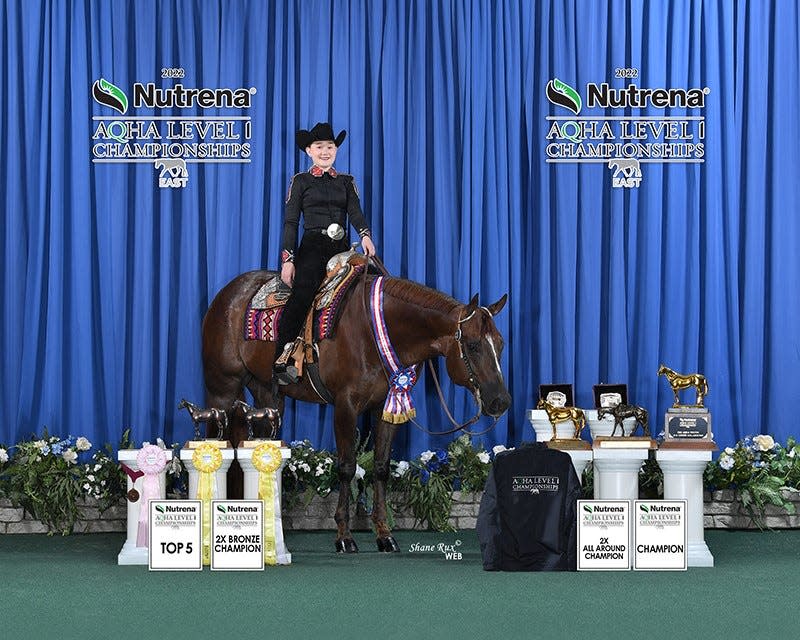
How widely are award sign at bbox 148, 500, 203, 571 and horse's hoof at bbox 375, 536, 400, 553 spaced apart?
117 centimetres

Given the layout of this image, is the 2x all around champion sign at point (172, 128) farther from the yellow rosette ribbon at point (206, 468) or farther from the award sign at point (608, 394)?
the award sign at point (608, 394)

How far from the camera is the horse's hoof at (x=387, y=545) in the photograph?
6.88m

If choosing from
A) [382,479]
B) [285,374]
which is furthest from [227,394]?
[382,479]

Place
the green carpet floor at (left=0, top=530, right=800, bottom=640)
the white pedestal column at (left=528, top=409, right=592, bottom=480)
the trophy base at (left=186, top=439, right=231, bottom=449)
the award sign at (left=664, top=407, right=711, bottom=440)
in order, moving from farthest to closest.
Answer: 1. the white pedestal column at (left=528, top=409, right=592, bottom=480)
2. the award sign at (left=664, top=407, right=711, bottom=440)
3. the trophy base at (left=186, top=439, right=231, bottom=449)
4. the green carpet floor at (left=0, top=530, right=800, bottom=640)

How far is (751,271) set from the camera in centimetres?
806

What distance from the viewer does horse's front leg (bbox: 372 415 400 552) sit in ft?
22.7

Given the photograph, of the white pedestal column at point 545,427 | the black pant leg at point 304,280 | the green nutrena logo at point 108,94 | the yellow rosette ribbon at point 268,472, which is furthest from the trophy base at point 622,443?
the green nutrena logo at point 108,94

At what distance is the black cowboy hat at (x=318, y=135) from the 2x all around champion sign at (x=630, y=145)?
59.9 inches

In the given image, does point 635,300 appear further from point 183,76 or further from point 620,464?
point 183,76

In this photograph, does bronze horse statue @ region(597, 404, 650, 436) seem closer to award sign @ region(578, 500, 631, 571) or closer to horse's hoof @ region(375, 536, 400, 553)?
award sign @ region(578, 500, 631, 571)

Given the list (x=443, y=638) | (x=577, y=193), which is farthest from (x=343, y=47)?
(x=443, y=638)

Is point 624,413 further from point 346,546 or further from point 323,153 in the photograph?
point 323,153

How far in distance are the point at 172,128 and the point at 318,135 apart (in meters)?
1.24

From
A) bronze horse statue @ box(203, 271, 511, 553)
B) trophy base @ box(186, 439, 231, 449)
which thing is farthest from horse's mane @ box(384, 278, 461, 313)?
trophy base @ box(186, 439, 231, 449)
